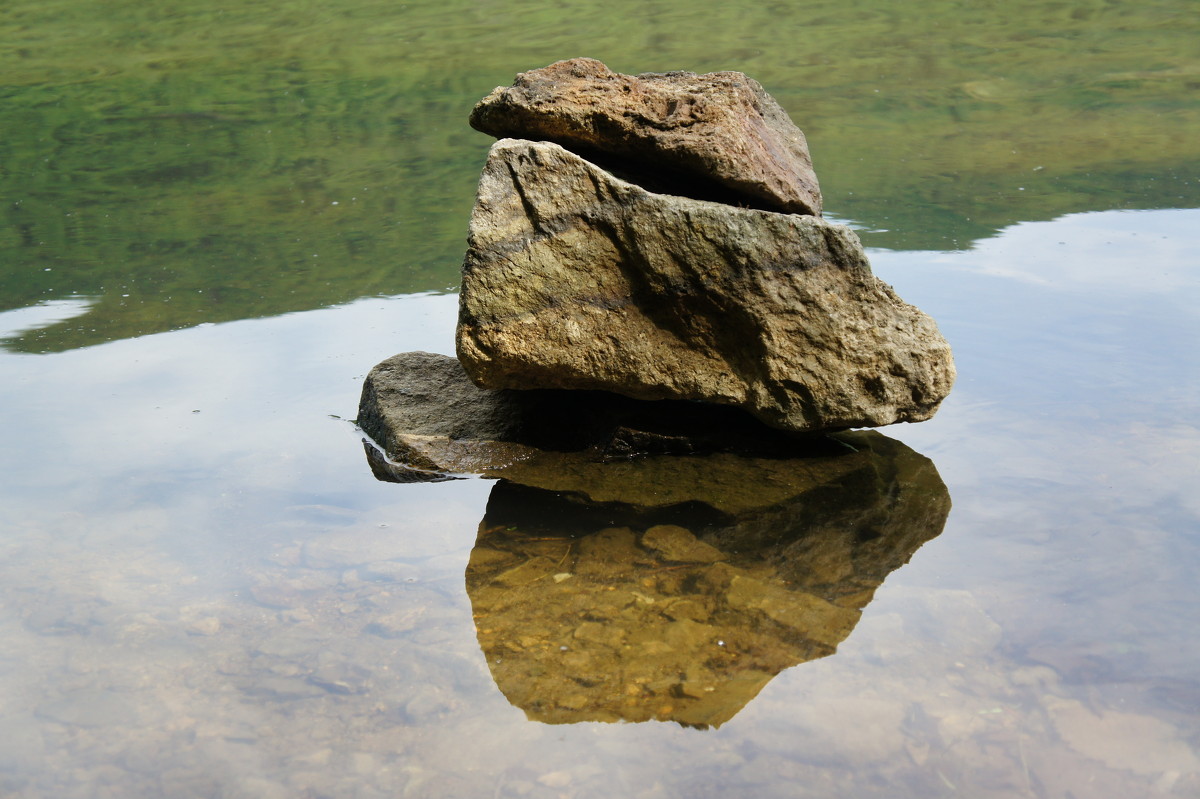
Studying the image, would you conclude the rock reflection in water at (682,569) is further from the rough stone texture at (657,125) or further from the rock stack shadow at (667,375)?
the rough stone texture at (657,125)

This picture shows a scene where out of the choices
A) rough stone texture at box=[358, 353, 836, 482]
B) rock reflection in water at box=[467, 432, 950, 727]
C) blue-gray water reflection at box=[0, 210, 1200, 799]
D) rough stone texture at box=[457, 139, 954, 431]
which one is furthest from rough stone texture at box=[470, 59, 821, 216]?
blue-gray water reflection at box=[0, 210, 1200, 799]

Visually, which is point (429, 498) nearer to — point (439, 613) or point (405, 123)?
point (439, 613)

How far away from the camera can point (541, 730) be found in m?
2.29

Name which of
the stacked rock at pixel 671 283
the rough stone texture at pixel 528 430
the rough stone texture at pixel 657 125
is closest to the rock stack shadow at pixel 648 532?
the rough stone texture at pixel 528 430

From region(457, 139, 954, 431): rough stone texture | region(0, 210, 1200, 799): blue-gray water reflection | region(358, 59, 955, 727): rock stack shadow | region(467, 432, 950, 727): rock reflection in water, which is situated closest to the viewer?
region(0, 210, 1200, 799): blue-gray water reflection

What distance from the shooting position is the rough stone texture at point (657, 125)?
3.33 m

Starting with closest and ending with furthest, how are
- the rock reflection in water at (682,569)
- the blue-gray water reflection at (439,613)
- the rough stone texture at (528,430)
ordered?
the blue-gray water reflection at (439,613) → the rock reflection in water at (682,569) → the rough stone texture at (528,430)

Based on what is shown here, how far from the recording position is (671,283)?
3248 mm

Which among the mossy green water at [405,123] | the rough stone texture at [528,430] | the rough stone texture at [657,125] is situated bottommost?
the mossy green water at [405,123]

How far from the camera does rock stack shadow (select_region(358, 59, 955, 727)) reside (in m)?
2.95

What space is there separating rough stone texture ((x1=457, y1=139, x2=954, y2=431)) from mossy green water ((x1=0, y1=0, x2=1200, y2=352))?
213cm

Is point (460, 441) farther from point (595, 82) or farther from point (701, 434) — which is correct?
point (595, 82)

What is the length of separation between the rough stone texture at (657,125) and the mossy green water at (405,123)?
196cm

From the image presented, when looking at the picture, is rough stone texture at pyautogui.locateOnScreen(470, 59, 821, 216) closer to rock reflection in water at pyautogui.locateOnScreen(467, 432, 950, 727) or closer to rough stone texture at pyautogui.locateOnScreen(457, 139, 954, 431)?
rough stone texture at pyautogui.locateOnScreen(457, 139, 954, 431)
